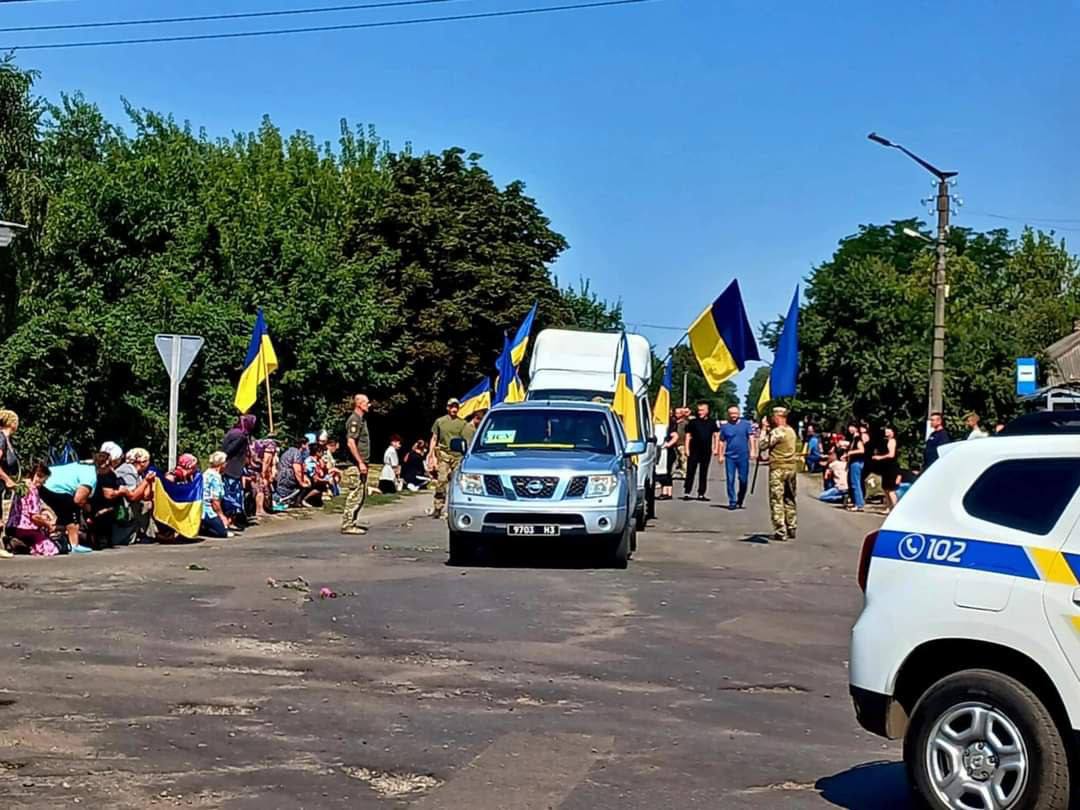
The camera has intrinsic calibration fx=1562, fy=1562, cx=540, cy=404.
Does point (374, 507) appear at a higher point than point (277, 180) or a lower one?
lower

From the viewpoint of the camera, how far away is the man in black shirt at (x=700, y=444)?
30.9 m

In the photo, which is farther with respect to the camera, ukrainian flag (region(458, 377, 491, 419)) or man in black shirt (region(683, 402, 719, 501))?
ukrainian flag (region(458, 377, 491, 419))

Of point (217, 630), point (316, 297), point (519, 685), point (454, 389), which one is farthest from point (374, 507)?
point (454, 389)

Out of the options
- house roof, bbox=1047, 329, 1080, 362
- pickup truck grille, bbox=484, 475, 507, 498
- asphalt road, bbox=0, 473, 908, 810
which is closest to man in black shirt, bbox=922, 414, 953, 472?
asphalt road, bbox=0, 473, 908, 810

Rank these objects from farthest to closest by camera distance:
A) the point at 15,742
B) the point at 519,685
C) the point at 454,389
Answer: the point at 454,389 → the point at 519,685 → the point at 15,742

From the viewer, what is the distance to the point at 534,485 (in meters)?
16.5

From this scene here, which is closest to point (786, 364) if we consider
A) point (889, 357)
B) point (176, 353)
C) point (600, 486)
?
point (600, 486)

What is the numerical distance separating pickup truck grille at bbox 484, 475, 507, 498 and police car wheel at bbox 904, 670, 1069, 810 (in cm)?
1007

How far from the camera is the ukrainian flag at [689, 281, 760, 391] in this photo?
80.1 feet

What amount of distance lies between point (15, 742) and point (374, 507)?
2084cm

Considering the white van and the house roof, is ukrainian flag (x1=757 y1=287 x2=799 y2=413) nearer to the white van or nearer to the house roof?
the white van

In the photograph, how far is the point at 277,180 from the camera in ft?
188

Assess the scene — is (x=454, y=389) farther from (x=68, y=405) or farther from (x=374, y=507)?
(x=374, y=507)

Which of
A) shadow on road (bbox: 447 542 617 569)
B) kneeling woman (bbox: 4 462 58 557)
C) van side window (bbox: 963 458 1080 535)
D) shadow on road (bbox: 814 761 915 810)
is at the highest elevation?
van side window (bbox: 963 458 1080 535)
